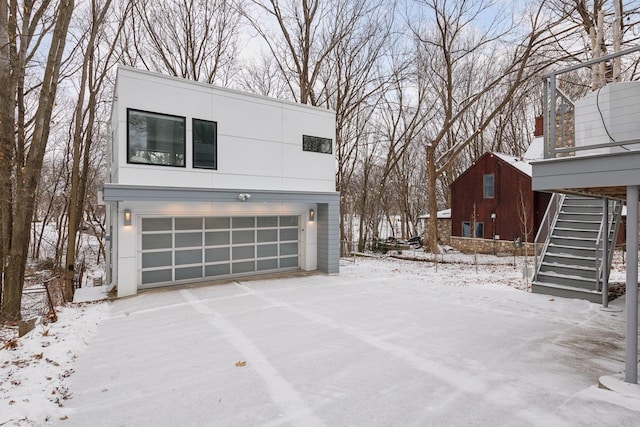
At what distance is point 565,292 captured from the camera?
307 inches

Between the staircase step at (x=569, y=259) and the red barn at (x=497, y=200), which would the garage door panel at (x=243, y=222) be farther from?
the red barn at (x=497, y=200)

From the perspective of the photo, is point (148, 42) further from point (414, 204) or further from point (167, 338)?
point (414, 204)

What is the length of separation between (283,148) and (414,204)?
27.5m

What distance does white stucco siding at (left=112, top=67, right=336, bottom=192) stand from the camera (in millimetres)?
8258

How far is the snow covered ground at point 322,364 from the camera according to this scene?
332 centimetres

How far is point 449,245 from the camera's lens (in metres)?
22.0

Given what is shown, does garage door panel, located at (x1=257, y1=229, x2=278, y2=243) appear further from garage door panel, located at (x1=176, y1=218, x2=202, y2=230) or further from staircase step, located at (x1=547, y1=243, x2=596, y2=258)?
staircase step, located at (x1=547, y1=243, x2=596, y2=258)

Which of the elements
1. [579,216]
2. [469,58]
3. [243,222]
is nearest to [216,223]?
[243,222]

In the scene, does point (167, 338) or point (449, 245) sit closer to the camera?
point (167, 338)

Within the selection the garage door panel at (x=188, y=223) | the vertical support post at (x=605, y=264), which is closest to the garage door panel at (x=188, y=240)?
the garage door panel at (x=188, y=223)

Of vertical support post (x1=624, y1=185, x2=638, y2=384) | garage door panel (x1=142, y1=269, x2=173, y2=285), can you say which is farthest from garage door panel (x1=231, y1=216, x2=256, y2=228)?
vertical support post (x1=624, y1=185, x2=638, y2=384)

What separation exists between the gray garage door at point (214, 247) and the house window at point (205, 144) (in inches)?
67.7

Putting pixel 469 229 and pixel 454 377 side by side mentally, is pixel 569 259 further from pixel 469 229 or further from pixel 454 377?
pixel 469 229

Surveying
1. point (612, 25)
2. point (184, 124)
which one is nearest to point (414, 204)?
point (612, 25)
